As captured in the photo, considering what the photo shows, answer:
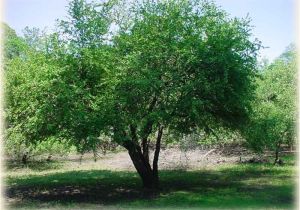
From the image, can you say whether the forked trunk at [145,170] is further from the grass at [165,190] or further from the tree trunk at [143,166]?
the grass at [165,190]

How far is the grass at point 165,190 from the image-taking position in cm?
1742

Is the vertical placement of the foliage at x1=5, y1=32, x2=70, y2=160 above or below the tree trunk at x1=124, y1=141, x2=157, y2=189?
above

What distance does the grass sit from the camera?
57.2 ft

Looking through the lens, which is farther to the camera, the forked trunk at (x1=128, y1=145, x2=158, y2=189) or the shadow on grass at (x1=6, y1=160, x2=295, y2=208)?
the forked trunk at (x1=128, y1=145, x2=158, y2=189)

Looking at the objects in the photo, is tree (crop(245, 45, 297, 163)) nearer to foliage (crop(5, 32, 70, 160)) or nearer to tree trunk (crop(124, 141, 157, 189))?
tree trunk (crop(124, 141, 157, 189))

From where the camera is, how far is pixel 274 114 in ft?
95.8

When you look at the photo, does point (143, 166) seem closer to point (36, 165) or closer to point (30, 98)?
point (30, 98)

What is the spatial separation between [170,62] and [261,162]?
17.4m

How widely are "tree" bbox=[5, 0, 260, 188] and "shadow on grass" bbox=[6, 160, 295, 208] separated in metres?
2.87

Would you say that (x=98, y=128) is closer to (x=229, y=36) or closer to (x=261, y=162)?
(x=229, y=36)

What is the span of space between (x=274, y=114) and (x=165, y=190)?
39.8ft

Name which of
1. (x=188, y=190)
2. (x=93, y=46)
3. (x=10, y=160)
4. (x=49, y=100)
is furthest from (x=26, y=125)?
(x=10, y=160)

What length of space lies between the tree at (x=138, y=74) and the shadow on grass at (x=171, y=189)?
113 inches

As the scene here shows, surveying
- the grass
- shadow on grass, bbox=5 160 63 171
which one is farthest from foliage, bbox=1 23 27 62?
shadow on grass, bbox=5 160 63 171
